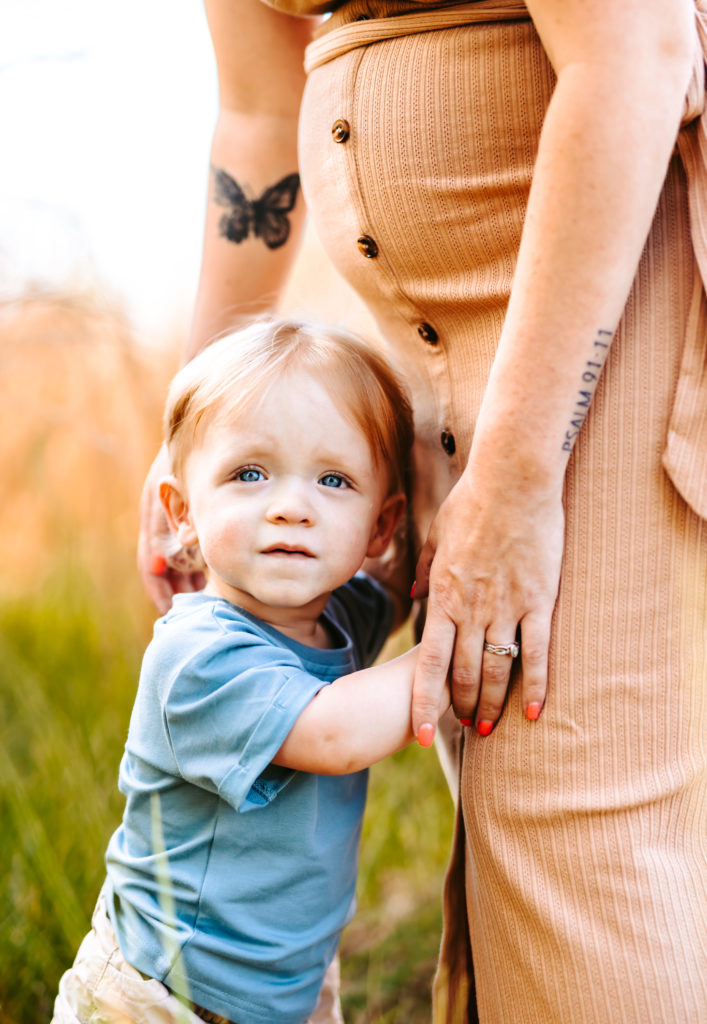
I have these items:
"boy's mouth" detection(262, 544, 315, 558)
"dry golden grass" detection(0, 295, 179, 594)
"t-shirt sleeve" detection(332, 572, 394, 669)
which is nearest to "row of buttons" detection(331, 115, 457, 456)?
"boy's mouth" detection(262, 544, 315, 558)

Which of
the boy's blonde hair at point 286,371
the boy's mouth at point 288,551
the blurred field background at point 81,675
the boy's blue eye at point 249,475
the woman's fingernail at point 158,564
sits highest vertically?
the boy's blonde hair at point 286,371

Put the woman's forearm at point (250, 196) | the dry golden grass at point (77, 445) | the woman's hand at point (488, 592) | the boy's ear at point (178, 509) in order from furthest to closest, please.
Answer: the dry golden grass at point (77, 445), the woman's forearm at point (250, 196), the boy's ear at point (178, 509), the woman's hand at point (488, 592)

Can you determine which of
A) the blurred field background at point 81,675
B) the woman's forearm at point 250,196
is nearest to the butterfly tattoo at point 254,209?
the woman's forearm at point 250,196

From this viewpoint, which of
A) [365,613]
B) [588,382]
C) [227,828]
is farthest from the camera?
[365,613]

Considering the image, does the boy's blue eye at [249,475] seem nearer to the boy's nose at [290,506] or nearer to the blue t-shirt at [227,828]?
the boy's nose at [290,506]

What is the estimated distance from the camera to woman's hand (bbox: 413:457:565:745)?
104 centimetres

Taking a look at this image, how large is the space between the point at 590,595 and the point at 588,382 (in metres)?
0.25

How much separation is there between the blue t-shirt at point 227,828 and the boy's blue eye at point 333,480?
214mm

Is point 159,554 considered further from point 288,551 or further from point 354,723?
point 354,723

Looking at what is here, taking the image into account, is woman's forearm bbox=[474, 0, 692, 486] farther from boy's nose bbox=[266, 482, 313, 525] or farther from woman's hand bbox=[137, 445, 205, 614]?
woman's hand bbox=[137, 445, 205, 614]

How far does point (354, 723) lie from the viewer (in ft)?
3.61

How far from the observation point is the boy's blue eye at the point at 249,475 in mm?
1230

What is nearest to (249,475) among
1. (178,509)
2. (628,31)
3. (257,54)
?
(178,509)

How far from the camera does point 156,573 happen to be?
63.7 inches
